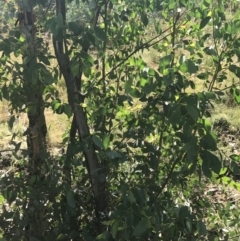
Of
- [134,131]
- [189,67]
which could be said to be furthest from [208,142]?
[134,131]

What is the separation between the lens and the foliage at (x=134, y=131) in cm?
151

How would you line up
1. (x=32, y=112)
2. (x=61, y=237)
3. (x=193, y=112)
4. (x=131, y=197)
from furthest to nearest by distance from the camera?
1. (x=32, y=112)
2. (x=61, y=237)
3. (x=131, y=197)
4. (x=193, y=112)

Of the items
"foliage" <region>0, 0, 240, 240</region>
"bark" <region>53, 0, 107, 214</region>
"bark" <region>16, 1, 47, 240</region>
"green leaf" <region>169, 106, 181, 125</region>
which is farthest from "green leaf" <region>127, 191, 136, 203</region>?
"bark" <region>16, 1, 47, 240</region>

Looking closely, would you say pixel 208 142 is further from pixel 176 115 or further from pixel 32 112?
pixel 32 112

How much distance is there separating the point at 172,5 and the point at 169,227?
0.85 meters

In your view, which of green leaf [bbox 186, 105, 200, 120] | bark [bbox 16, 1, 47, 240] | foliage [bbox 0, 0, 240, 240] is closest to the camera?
green leaf [bbox 186, 105, 200, 120]

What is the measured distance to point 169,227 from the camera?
1.68 m

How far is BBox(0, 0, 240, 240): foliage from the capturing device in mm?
1511

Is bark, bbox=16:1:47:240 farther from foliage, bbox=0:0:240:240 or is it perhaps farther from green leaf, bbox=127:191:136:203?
green leaf, bbox=127:191:136:203

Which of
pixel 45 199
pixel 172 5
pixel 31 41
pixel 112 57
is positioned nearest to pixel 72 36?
pixel 31 41

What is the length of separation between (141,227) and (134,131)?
56cm

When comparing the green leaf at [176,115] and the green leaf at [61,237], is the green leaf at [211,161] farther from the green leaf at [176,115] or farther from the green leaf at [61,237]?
the green leaf at [61,237]

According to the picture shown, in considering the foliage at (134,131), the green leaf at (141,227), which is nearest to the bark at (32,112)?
the foliage at (134,131)

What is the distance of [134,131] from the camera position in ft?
6.34
